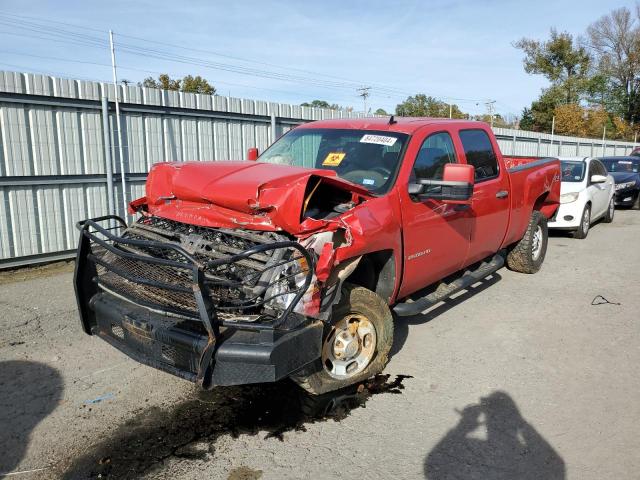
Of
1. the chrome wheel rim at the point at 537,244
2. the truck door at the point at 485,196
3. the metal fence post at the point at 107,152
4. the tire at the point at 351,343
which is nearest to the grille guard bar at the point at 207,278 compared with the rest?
the tire at the point at 351,343

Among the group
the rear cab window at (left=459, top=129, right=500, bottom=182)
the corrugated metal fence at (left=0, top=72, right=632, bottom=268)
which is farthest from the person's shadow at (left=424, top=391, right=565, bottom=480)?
the corrugated metal fence at (left=0, top=72, right=632, bottom=268)

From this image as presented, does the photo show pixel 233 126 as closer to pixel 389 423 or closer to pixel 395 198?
pixel 395 198

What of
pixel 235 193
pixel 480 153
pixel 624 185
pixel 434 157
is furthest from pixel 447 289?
pixel 624 185

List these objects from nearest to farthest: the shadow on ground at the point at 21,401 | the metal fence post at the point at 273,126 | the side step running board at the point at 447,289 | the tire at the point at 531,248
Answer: the shadow on ground at the point at 21,401 → the side step running board at the point at 447,289 → the tire at the point at 531,248 → the metal fence post at the point at 273,126

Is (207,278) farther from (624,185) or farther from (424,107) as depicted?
(424,107)

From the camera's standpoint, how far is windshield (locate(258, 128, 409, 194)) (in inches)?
169

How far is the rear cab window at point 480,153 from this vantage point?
5223 millimetres

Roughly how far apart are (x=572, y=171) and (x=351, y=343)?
9070 mm

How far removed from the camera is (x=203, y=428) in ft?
11.1

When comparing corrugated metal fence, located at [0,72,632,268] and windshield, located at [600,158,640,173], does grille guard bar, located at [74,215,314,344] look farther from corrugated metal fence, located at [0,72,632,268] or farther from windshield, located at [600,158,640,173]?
windshield, located at [600,158,640,173]

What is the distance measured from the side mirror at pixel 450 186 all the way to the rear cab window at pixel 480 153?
3.82 feet

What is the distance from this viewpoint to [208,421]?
347cm

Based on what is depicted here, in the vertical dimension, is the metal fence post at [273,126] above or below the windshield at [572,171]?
above

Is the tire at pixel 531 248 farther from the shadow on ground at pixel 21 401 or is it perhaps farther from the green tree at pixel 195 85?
the green tree at pixel 195 85
